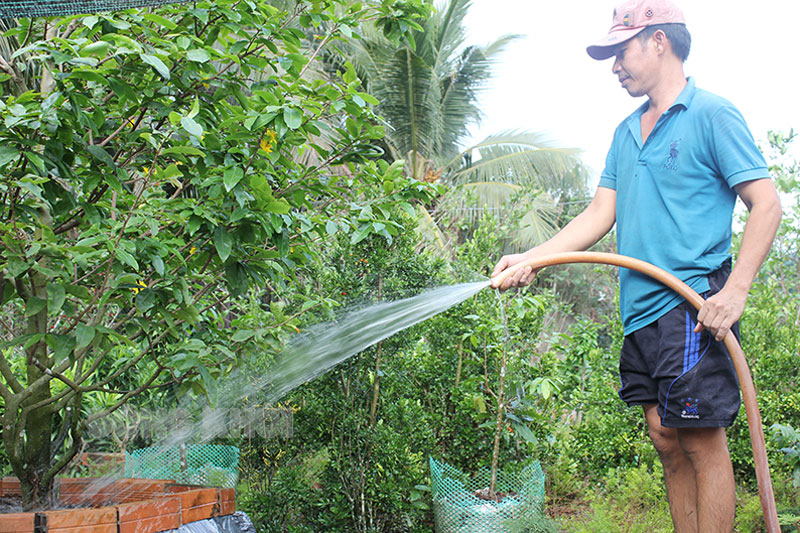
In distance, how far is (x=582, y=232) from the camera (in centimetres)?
215

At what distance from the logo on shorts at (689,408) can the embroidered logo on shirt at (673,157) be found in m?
0.65

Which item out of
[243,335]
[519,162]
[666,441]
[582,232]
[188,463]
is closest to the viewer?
[666,441]

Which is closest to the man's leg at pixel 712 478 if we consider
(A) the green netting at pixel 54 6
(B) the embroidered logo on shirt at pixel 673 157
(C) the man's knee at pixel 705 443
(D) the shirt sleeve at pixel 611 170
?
(C) the man's knee at pixel 705 443

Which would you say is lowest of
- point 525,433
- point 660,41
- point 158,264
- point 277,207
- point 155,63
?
point 525,433

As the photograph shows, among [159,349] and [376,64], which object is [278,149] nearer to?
[159,349]

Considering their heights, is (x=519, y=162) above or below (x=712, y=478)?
above

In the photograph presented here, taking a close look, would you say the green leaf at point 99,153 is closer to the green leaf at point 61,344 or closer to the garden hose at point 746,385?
the green leaf at point 61,344

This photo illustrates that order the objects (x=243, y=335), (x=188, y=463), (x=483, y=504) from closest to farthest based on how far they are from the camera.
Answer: (x=243, y=335), (x=483, y=504), (x=188, y=463)

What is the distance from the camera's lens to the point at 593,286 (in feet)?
53.2

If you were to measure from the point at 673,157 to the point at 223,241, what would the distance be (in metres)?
1.34

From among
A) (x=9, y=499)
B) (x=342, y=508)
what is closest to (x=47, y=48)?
(x=9, y=499)

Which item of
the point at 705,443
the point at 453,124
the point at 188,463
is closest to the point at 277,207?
the point at 705,443

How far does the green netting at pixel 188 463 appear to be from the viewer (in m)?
3.85

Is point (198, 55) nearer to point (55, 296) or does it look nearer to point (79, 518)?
point (55, 296)
